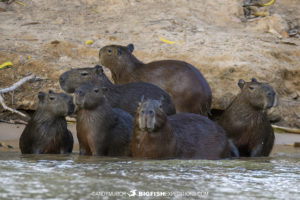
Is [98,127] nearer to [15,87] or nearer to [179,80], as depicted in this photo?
[179,80]

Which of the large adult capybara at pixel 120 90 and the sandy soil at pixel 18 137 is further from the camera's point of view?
the sandy soil at pixel 18 137

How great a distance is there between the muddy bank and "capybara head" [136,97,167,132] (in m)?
3.35

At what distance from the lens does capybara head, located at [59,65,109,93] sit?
7.20 metres

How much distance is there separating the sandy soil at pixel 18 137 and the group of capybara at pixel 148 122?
0.45 metres

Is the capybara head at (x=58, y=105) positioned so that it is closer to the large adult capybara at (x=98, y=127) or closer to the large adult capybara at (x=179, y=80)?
the large adult capybara at (x=98, y=127)

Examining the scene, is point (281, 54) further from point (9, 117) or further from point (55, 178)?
point (55, 178)

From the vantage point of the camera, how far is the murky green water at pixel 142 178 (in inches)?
153

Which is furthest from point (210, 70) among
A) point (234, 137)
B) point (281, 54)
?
point (234, 137)

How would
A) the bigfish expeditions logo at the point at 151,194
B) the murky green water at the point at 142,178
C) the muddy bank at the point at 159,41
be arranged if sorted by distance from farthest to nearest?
1. the muddy bank at the point at 159,41
2. the murky green water at the point at 142,178
3. the bigfish expeditions logo at the point at 151,194

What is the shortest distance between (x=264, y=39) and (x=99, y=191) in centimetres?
720

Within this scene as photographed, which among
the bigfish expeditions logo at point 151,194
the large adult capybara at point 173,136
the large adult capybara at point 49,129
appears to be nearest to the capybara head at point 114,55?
the large adult capybara at point 49,129

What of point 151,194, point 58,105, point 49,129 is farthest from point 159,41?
point 151,194

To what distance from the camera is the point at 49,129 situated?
673cm

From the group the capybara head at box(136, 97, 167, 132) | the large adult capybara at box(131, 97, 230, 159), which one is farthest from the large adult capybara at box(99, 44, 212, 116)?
the capybara head at box(136, 97, 167, 132)
